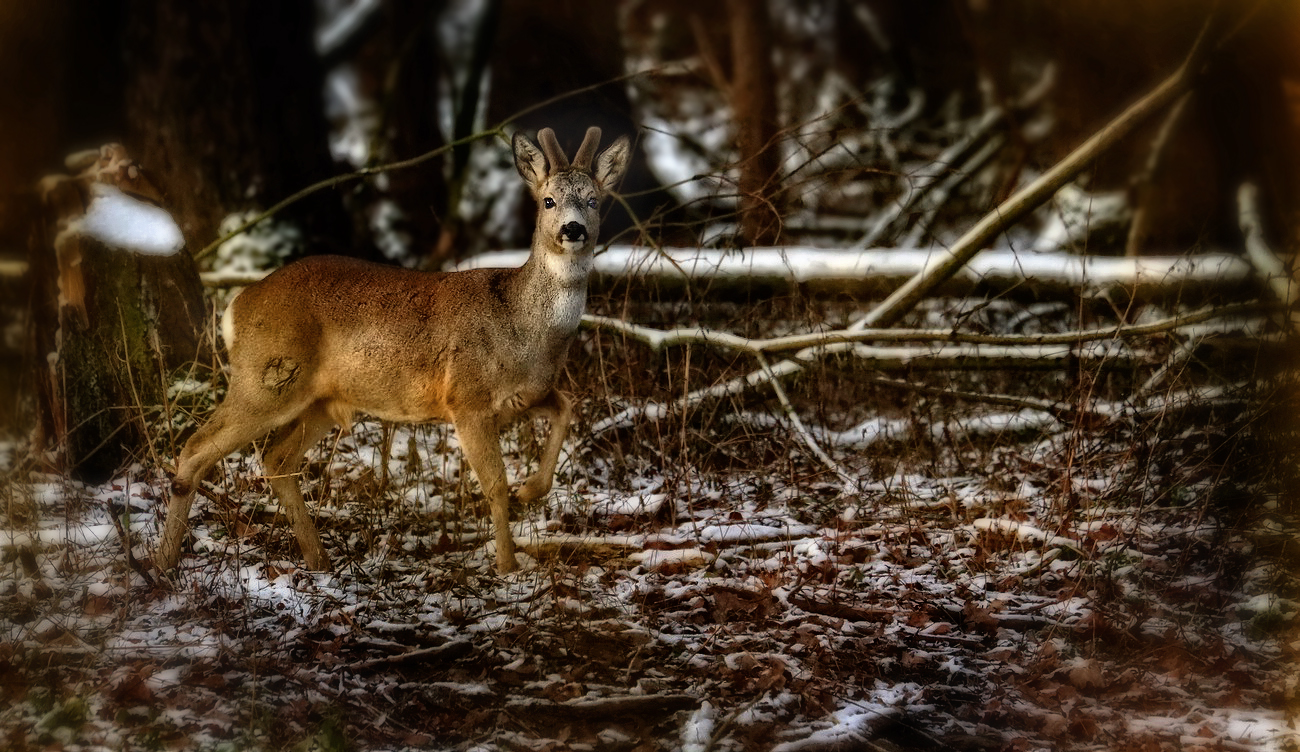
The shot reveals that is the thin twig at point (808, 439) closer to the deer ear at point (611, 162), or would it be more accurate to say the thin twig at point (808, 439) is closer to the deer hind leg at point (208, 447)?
the deer ear at point (611, 162)

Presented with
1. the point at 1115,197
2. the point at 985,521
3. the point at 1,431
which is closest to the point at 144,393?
the point at 1,431

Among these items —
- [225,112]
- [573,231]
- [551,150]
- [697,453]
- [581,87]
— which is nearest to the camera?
[573,231]

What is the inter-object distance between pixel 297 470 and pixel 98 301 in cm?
132

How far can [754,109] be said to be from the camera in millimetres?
7699

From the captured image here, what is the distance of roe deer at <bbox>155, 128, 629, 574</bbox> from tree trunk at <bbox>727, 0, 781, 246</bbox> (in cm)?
138

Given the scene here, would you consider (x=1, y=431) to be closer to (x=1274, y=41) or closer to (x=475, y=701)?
(x=475, y=701)

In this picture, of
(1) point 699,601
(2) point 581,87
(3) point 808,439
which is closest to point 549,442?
(1) point 699,601

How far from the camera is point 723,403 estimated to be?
560cm

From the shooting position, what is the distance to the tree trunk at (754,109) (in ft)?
19.5

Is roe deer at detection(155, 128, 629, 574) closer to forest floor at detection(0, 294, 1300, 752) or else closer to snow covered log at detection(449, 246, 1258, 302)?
forest floor at detection(0, 294, 1300, 752)

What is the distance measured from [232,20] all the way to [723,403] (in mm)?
3915

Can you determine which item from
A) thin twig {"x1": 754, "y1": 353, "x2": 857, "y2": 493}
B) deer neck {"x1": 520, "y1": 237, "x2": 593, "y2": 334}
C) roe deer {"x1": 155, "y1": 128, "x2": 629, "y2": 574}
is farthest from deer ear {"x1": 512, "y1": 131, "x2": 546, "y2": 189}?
thin twig {"x1": 754, "y1": 353, "x2": 857, "y2": 493}

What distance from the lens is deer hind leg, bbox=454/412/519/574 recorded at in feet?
13.4

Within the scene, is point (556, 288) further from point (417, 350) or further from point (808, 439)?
point (808, 439)
